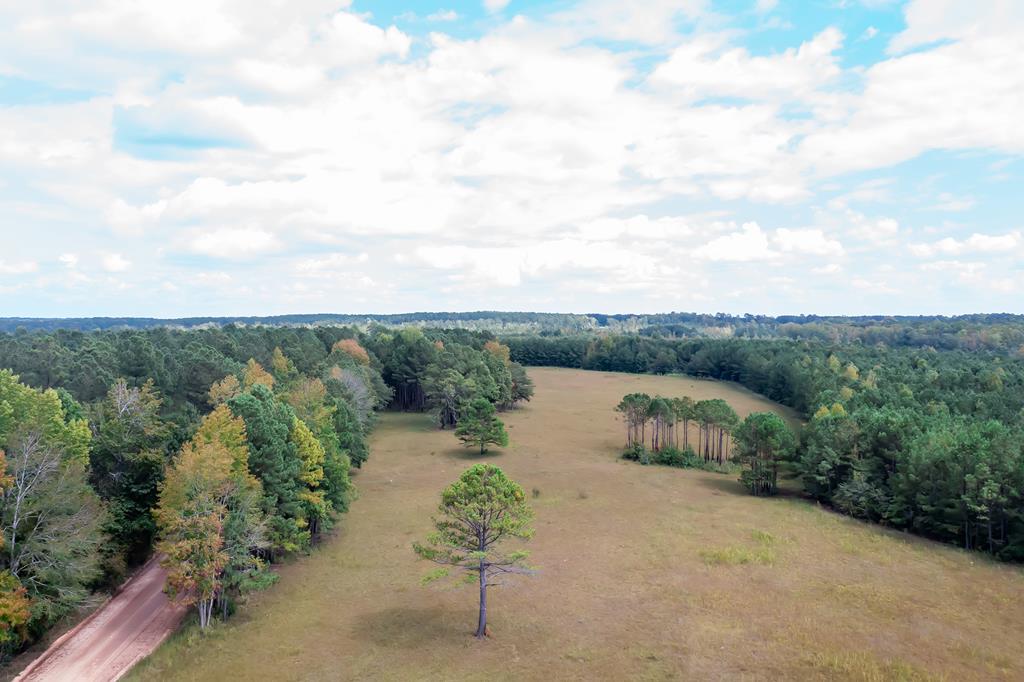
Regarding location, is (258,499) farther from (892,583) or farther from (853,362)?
(853,362)

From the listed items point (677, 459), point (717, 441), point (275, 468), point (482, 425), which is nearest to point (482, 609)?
point (275, 468)

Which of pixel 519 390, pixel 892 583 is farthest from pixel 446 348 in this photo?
pixel 892 583

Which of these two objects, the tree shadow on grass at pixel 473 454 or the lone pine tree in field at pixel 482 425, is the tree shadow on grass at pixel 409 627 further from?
the lone pine tree in field at pixel 482 425

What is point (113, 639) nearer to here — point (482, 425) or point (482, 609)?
point (482, 609)

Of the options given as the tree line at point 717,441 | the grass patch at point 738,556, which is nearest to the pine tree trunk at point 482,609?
the grass patch at point 738,556

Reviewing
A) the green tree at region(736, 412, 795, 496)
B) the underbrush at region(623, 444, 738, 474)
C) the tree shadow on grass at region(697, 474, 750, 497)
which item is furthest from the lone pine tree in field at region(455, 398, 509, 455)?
the green tree at region(736, 412, 795, 496)

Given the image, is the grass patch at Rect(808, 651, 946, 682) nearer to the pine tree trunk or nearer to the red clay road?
the pine tree trunk
